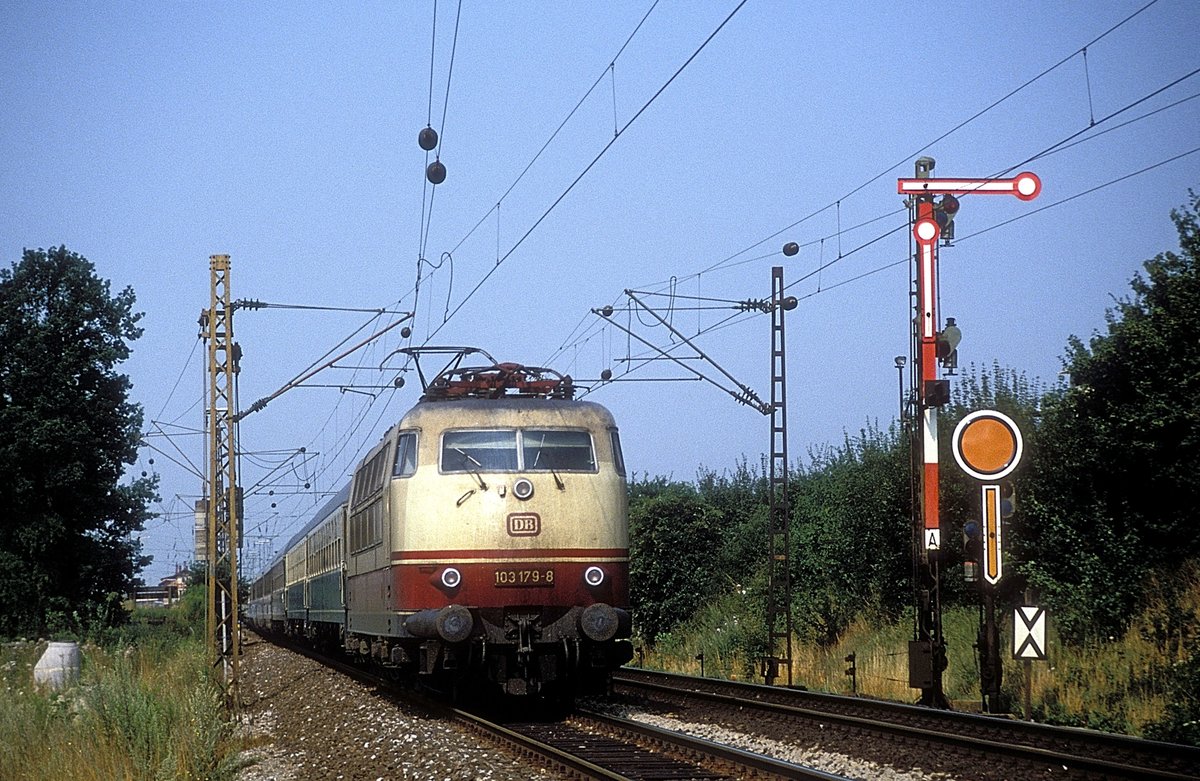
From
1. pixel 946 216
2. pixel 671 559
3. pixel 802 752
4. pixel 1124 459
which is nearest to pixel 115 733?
pixel 802 752

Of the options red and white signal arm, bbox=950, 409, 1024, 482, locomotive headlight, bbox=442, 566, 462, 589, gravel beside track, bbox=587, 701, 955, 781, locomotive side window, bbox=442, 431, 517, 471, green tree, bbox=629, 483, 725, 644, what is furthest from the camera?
green tree, bbox=629, 483, 725, 644

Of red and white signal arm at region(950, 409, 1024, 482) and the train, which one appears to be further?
the train

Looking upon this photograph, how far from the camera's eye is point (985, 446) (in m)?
14.2

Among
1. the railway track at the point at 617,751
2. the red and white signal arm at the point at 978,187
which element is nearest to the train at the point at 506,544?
the railway track at the point at 617,751

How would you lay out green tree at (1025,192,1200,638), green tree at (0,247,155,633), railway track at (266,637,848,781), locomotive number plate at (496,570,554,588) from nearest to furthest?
railway track at (266,637,848,781) → locomotive number plate at (496,570,554,588) → green tree at (1025,192,1200,638) → green tree at (0,247,155,633)

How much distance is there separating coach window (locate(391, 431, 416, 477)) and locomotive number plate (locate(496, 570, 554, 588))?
1649mm

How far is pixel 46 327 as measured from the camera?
38.4 meters

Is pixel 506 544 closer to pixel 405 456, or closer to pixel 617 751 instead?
pixel 405 456

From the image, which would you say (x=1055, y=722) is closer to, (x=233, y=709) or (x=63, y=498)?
(x=233, y=709)

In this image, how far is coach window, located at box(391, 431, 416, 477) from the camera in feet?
51.2

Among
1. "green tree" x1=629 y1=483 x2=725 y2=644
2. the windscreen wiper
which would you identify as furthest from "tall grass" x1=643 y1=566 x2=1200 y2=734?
the windscreen wiper

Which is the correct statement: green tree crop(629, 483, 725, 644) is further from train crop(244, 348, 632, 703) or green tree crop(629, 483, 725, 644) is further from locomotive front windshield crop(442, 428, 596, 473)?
locomotive front windshield crop(442, 428, 596, 473)

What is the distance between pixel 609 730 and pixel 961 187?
27.3ft

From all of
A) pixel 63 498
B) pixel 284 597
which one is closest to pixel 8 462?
pixel 63 498
